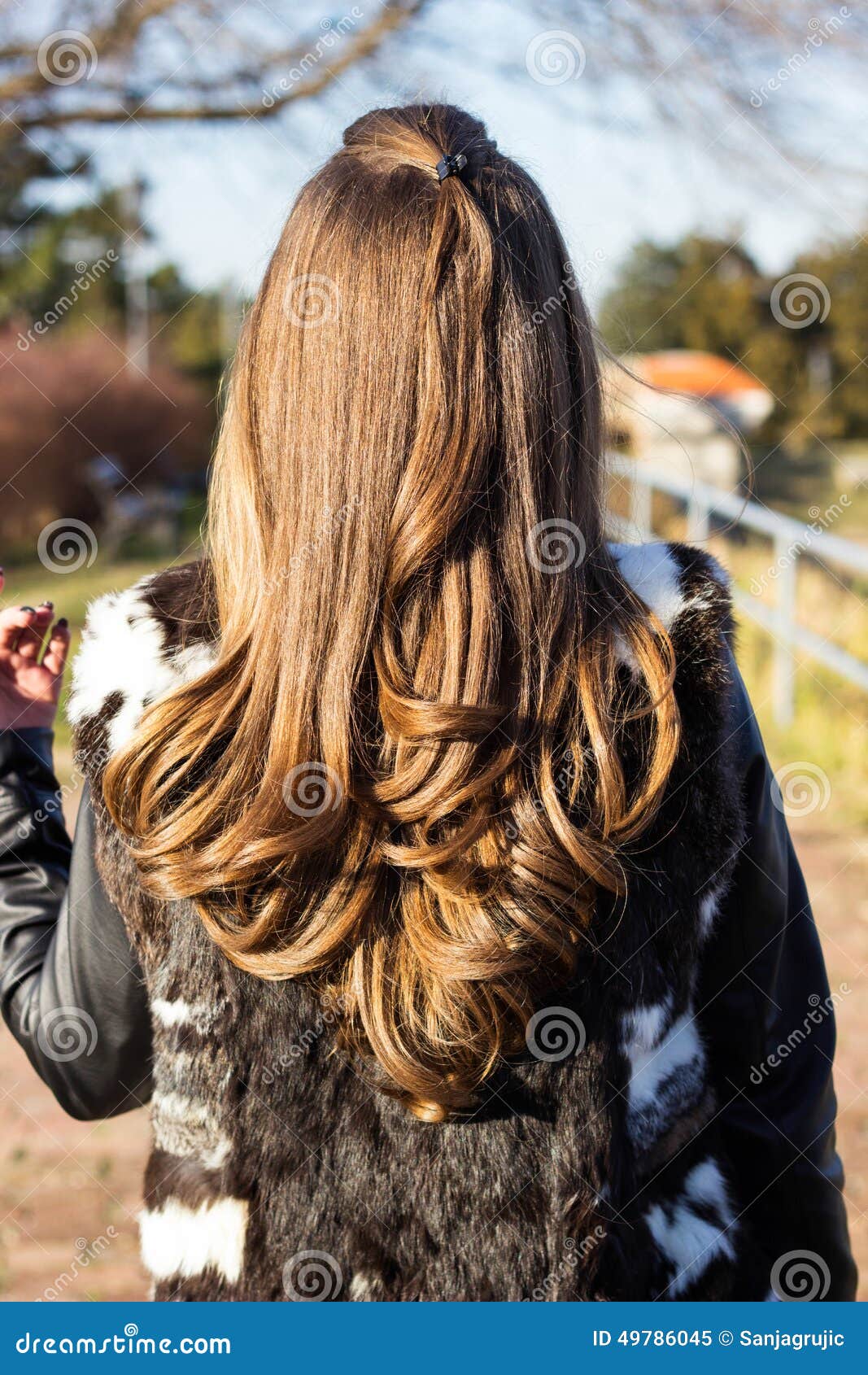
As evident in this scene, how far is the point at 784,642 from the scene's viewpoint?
224 inches

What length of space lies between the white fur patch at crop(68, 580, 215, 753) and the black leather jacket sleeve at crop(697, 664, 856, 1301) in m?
0.55

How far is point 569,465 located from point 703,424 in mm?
14915

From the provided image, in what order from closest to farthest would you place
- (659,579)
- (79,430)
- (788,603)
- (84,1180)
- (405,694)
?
(405,694) < (659,579) < (84,1180) < (788,603) < (79,430)

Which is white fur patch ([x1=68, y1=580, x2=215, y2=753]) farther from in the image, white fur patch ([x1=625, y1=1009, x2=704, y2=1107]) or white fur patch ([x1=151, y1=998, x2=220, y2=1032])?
white fur patch ([x1=625, y1=1009, x2=704, y2=1107])

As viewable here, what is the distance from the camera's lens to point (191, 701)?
3.31ft

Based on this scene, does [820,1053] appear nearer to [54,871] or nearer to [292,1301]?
[292,1301]

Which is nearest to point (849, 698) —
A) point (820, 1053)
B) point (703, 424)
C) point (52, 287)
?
point (820, 1053)

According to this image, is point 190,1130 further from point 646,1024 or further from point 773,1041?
point 773,1041

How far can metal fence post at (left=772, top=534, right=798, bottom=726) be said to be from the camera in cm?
557

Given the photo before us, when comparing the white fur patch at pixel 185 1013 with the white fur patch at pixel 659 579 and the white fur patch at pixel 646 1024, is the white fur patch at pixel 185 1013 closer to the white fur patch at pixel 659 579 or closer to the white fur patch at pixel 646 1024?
the white fur patch at pixel 646 1024

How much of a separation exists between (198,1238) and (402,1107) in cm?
25

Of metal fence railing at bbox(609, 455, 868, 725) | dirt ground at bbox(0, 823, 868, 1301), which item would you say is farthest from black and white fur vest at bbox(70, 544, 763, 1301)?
metal fence railing at bbox(609, 455, 868, 725)

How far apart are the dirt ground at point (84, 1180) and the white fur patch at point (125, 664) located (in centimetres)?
187

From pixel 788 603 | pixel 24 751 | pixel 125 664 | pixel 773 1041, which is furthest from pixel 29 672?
pixel 788 603
